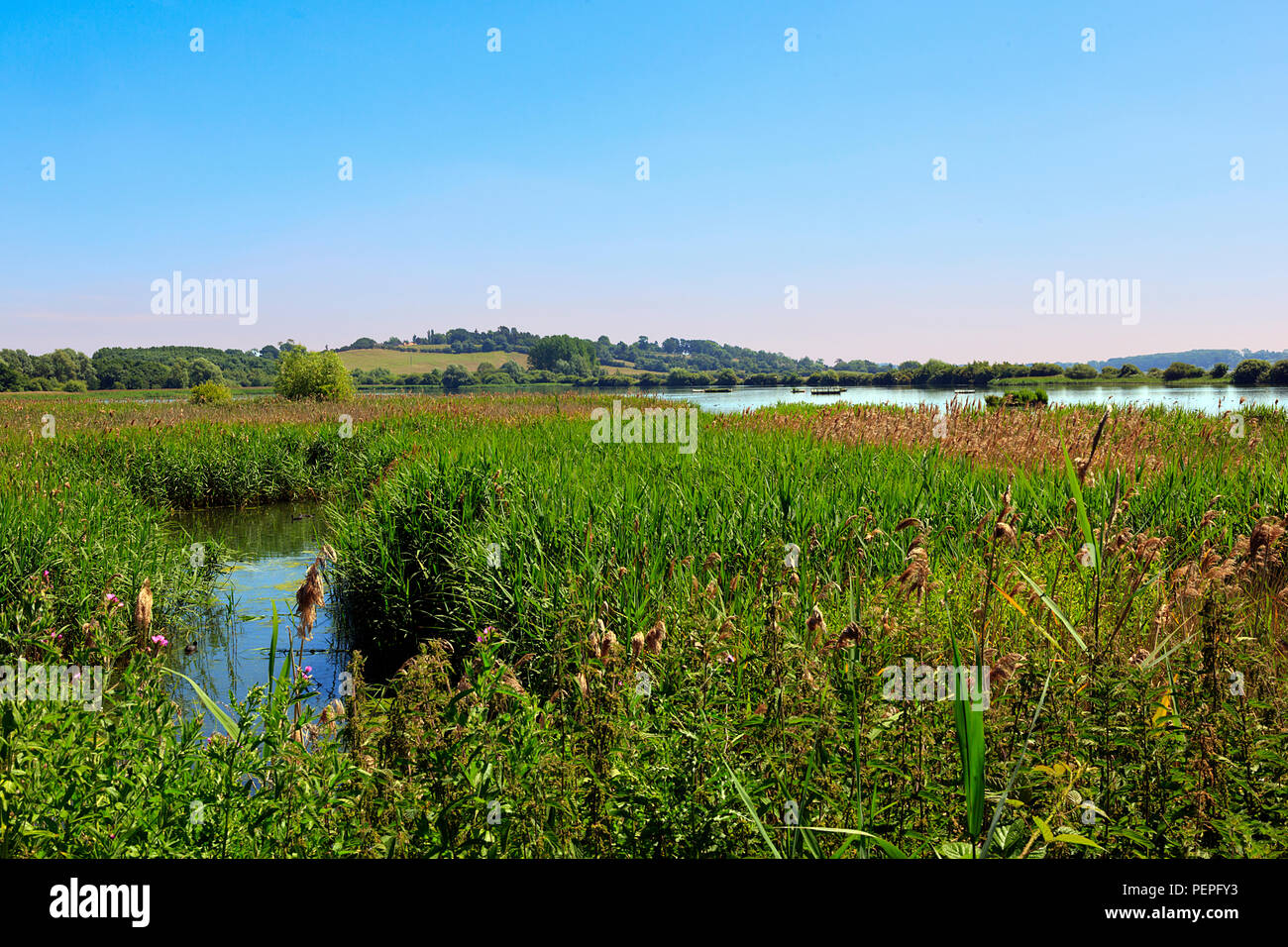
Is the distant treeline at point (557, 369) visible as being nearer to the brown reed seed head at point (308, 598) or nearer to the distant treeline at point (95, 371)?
the distant treeline at point (95, 371)

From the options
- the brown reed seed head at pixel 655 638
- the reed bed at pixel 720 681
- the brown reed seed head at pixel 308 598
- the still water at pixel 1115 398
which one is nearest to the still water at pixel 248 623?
the reed bed at pixel 720 681

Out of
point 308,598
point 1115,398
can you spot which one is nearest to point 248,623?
point 308,598

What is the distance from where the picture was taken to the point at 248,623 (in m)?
7.73

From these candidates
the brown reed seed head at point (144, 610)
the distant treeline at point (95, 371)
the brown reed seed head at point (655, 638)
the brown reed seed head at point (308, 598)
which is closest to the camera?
the brown reed seed head at point (308, 598)

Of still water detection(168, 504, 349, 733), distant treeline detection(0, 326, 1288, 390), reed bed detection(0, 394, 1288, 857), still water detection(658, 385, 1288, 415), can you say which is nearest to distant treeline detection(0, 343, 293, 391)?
distant treeline detection(0, 326, 1288, 390)

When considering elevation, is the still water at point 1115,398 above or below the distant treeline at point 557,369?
below

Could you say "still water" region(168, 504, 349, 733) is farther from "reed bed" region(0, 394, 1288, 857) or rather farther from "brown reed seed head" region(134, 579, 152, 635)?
"brown reed seed head" region(134, 579, 152, 635)

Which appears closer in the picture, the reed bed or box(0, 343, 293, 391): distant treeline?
the reed bed

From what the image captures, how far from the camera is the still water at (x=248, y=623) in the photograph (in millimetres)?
6191

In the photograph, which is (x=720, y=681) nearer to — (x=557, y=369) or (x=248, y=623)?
(x=248, y=623)

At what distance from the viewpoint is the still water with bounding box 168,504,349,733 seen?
6.19 meters
